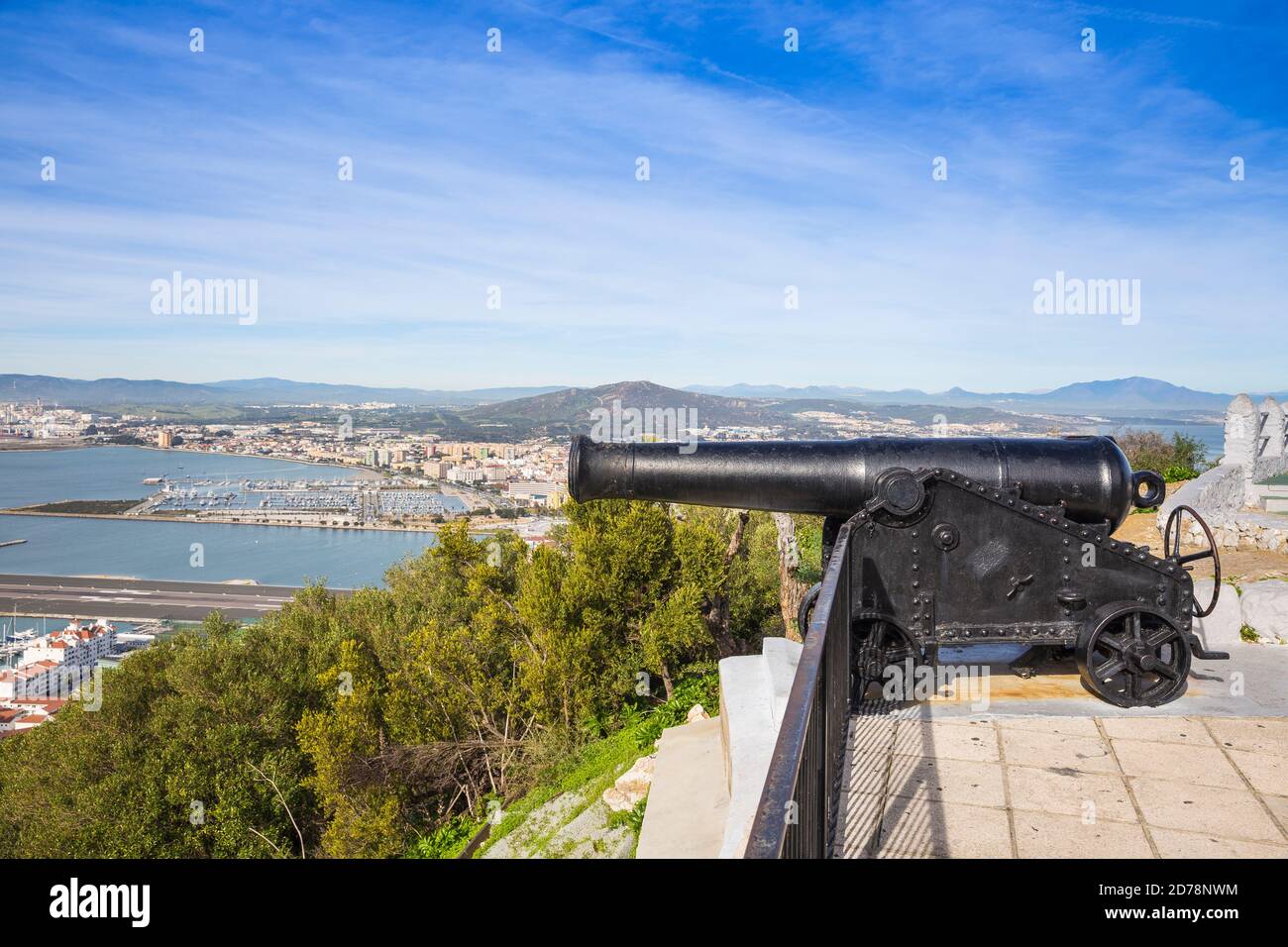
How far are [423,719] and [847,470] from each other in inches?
421

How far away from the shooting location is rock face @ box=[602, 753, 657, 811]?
6.41 metres

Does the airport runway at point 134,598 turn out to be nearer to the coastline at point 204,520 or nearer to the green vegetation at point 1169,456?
the coastline at point 204,520

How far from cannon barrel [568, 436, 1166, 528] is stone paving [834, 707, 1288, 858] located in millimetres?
1067

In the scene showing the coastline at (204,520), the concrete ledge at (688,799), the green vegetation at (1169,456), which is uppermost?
the green vegetation at (1169,456)

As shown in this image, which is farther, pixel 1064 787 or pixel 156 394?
pixel 156 394

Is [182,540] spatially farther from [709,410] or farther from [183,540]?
[709,410]

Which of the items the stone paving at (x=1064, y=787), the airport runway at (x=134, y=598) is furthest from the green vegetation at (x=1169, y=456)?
the airport runway at (x=134, y=598)

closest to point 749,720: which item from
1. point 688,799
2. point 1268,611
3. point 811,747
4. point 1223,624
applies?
point 688,799

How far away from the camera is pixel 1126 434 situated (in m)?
28.0

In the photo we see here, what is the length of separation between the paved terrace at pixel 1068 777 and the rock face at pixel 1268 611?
70.2 inches

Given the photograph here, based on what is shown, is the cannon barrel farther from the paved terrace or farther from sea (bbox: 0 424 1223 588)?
sea (bbox: 0 424 1223 588)

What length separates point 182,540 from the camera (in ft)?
279

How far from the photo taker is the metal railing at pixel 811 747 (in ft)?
4.31
